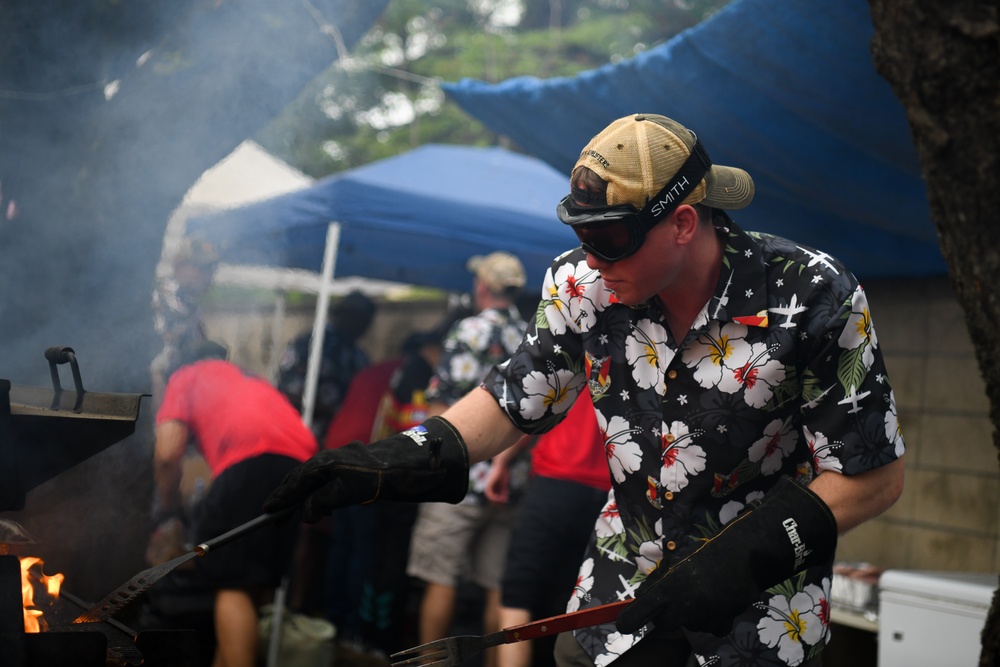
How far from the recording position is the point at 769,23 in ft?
11.3

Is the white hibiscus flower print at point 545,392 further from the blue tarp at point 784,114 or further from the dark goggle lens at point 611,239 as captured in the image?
the blue tarp at point 784,114

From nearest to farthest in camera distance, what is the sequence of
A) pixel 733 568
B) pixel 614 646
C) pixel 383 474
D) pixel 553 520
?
1. pixel 733 568
2. pixel 383 474
3. pixel 614 646
4. pixel 553 520

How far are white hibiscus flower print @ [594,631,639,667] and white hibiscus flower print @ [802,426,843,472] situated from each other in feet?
1.97

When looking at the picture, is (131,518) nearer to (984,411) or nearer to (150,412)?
(150,412)

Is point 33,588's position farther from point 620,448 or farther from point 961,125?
point 961,125

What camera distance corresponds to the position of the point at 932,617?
159 inches

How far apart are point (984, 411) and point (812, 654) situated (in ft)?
11.6

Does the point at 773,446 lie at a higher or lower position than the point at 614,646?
higher

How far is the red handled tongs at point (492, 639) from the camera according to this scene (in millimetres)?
2078

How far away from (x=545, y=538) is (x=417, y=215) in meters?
2.89

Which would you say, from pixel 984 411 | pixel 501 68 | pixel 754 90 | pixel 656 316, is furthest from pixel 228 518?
pixel 501 68

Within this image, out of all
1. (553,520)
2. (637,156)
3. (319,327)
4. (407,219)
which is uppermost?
(637,156)

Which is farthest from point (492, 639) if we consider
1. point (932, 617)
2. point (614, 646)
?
point (932, 617)

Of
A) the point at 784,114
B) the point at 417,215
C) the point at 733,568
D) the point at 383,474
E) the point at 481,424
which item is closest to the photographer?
the point at 733,568
